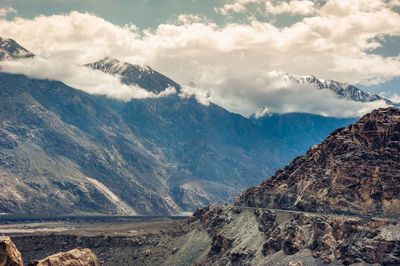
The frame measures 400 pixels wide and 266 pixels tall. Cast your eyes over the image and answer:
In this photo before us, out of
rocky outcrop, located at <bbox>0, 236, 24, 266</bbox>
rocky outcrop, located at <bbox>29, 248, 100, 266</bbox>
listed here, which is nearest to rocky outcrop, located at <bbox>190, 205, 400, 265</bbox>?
rocky outcrop, located at <bbox>29, 248, 100, 266</bbox>

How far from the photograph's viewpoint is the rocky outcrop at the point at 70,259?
65188 mm

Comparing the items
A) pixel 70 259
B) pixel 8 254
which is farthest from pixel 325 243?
pixel 8 254

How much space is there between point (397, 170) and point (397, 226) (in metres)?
35.2

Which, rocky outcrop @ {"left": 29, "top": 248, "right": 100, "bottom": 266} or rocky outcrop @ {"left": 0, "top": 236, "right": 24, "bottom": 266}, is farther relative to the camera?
rocky outcrop @ {"left": 29, "top": 248, "right": 100, "bottom": 266}

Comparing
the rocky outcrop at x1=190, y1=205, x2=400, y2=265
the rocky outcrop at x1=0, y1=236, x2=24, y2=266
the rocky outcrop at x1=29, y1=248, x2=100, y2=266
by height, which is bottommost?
the rocky outcrop at x1=190, y1=205, x2=400, y2=265

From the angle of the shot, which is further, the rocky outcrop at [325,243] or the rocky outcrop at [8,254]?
the rocky outcrop at [325,243]


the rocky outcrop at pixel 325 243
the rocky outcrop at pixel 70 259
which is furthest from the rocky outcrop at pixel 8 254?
the rocky outcrop at pixel 325 243

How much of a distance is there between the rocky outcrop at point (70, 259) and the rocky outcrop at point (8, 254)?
2228 millimetres

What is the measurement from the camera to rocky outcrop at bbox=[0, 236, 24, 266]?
58838mm

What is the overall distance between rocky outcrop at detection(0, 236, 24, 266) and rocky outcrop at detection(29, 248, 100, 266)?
2228 mm

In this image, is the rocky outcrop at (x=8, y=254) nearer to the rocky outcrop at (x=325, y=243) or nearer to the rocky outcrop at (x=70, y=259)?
the rocky outcrop at (x=70, y=259)

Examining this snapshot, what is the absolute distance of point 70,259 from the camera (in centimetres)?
6925

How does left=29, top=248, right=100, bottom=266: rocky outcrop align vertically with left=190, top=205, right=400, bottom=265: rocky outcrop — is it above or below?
above

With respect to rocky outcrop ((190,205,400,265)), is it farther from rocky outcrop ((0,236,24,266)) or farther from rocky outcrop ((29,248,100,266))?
rocky outcrop ((0,236,24,266))
